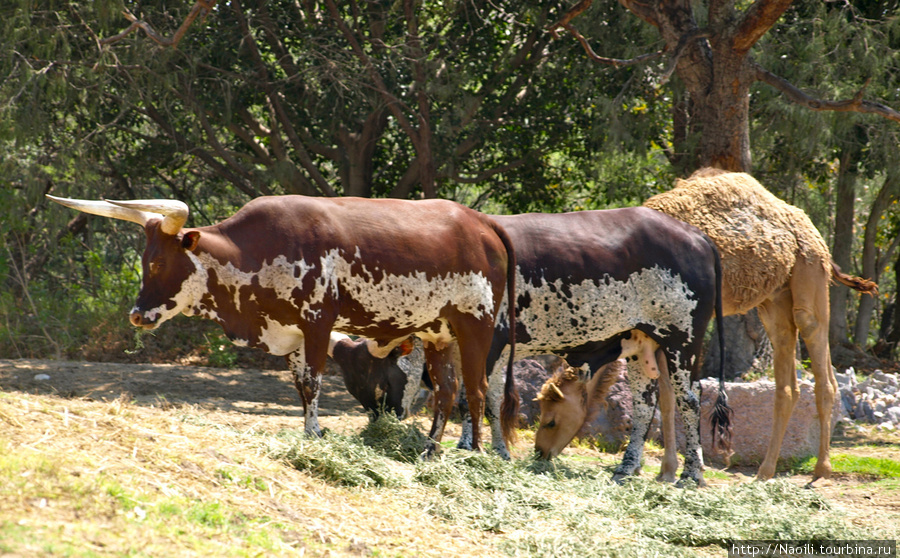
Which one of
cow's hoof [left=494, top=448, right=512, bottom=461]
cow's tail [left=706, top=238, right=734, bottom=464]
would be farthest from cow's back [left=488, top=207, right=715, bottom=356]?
→ cow's hoof [left=494, top=448, right=512, bottom=461]

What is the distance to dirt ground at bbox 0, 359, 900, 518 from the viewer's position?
7105mm

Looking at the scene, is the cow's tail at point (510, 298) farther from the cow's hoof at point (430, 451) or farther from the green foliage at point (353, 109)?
the green foliage at point (353, 109)

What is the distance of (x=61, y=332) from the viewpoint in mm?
11055

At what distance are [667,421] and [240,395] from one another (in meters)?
4.45

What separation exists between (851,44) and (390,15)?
18.4ft

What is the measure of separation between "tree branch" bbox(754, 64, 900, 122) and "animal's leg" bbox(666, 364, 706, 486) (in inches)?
144

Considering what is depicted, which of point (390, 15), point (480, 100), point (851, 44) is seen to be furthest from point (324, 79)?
point (851, 44)

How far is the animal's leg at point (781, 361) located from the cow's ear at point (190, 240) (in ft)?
16.5

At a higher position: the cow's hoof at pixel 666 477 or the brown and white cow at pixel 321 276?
the brown and white cow at pixel 321 276

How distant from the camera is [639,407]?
700 cm

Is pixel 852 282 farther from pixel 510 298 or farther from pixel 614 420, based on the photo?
pixel 510 298

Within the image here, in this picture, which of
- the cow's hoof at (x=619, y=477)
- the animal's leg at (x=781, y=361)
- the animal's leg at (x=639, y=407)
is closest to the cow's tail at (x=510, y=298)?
the cow's hoof at (x=619, y=477)

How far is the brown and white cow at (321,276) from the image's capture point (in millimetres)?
5148

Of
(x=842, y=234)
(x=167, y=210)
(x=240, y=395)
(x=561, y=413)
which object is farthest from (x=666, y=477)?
(x=842, y=234)
